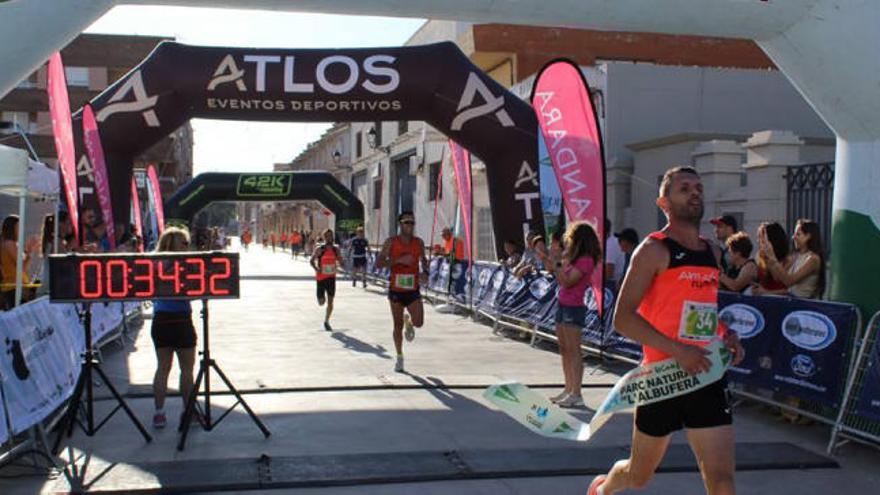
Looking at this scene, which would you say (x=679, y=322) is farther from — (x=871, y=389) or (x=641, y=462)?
(x=871, y=389)

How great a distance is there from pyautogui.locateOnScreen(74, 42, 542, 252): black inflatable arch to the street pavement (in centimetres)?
282

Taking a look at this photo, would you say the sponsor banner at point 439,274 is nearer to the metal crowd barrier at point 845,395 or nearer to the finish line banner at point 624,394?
the metal crowd barrier at point 845,395

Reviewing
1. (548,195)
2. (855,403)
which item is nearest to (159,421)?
(855,403)

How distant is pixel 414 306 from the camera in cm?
1005

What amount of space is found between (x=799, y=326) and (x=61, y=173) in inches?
292

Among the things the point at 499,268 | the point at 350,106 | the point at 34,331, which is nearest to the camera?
the point at 34,331

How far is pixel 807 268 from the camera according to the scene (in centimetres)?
753

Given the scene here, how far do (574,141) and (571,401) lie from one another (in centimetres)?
327

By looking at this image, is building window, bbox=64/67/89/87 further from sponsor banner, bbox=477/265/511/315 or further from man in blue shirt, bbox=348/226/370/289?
sponsor banner, bbox=477/265/511/315

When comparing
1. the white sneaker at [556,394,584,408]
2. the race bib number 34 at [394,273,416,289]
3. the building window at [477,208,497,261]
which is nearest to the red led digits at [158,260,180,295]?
the white sneaker at [556,394,584,408]

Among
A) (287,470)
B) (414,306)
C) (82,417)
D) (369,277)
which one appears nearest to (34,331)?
(82,417)

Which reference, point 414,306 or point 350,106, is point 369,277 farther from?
point 414,306

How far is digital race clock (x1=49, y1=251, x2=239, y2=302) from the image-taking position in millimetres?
6125

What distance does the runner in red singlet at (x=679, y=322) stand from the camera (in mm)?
3930
